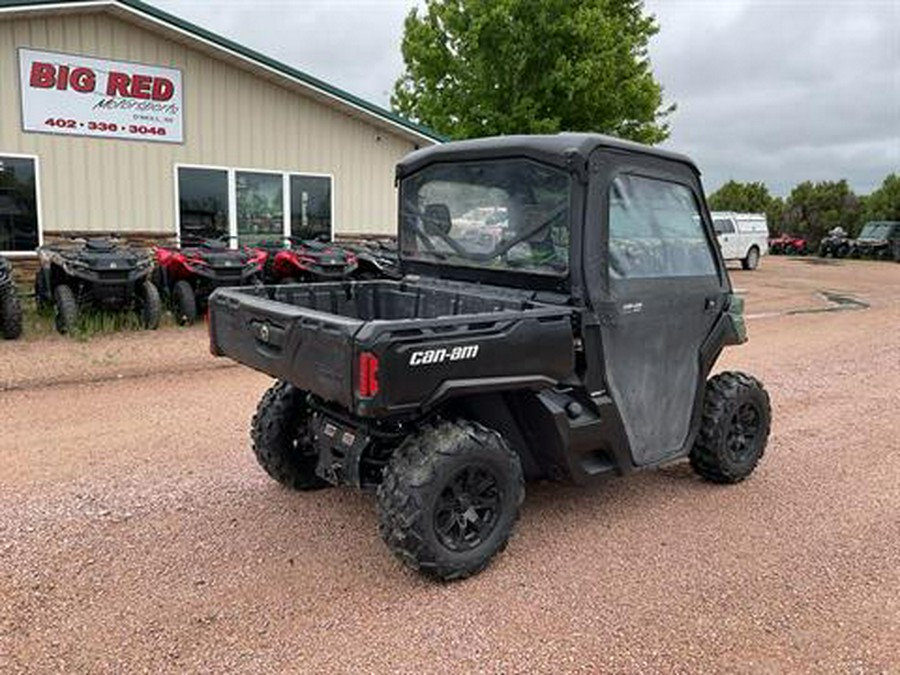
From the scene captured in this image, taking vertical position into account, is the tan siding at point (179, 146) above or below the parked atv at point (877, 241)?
above

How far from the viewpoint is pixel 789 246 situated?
37.8m

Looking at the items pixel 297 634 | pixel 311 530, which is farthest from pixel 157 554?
pixel 297 634

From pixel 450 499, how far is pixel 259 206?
1066 centimetres

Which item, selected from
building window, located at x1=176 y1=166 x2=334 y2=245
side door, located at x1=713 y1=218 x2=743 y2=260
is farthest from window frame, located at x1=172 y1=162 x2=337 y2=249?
side door, located at x1=713 y1=218 x2=743 y2=260

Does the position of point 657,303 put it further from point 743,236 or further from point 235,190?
point 743,236

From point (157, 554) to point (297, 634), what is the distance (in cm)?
100

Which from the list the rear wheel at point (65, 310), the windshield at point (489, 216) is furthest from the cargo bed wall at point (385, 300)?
the rear wheel at point (65, 310)

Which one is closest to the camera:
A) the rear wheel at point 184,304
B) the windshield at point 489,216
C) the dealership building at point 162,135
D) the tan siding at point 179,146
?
the windshield at point 489,216

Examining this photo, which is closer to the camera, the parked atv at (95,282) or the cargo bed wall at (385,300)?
the cargo bed wall at (385,300)

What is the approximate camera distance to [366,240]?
1454 centimetres

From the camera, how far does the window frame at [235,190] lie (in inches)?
481

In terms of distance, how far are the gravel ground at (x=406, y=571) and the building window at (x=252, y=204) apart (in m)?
7.26

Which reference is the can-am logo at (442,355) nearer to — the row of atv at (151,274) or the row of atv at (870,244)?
the row of atv at (151,274)

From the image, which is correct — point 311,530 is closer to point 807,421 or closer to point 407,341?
point 407,341
